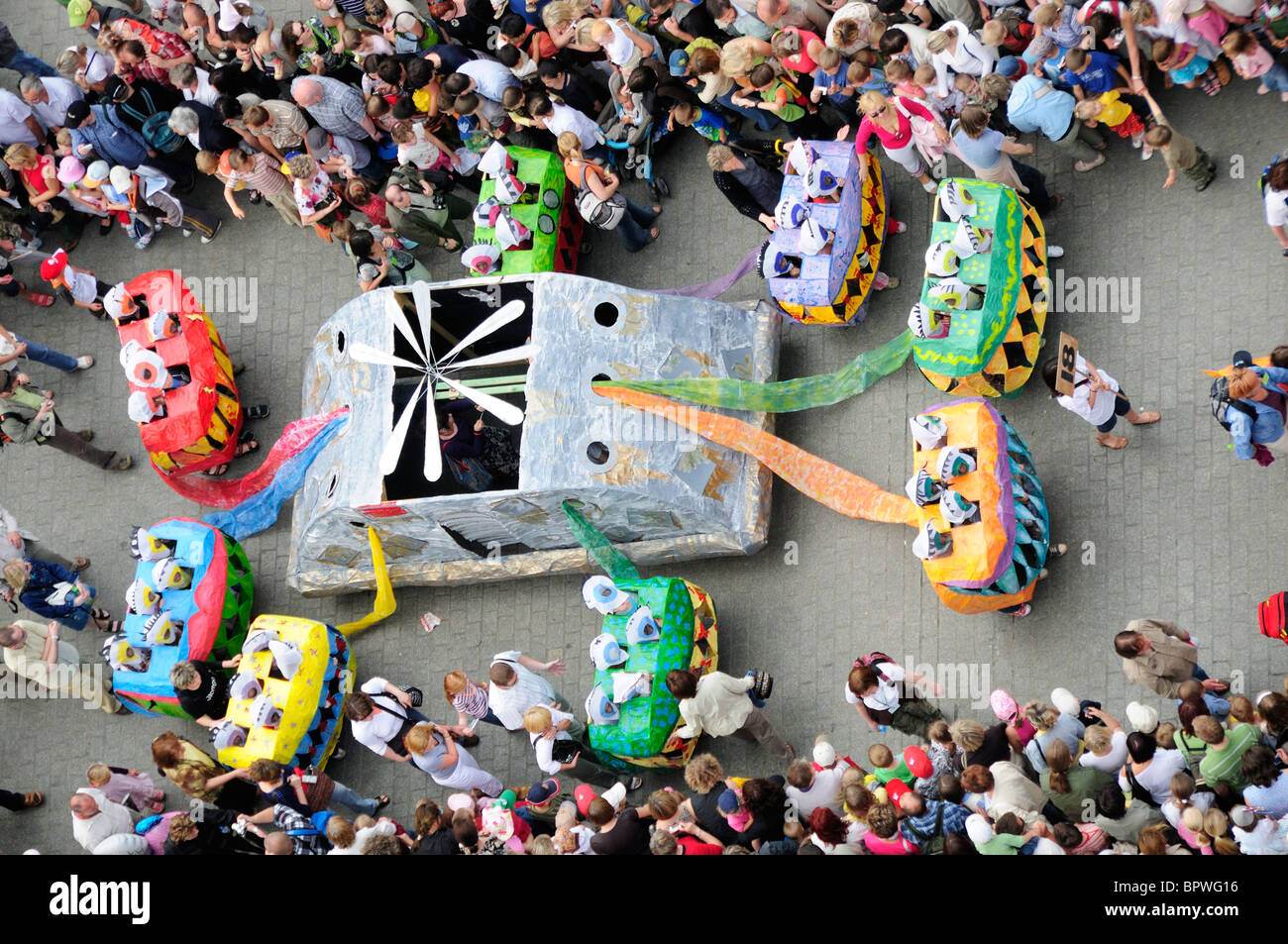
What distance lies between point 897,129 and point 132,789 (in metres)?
7.78

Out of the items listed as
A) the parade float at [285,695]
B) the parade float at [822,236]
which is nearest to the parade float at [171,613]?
the parade float at [285,695]

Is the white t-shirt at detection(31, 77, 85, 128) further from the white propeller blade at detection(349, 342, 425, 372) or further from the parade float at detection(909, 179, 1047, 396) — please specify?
the parade float at detection(909, 179, 1047, 396)

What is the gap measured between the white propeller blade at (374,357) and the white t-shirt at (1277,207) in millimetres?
6137

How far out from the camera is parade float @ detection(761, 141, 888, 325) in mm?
11320

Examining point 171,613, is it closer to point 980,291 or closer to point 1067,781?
point 980,291

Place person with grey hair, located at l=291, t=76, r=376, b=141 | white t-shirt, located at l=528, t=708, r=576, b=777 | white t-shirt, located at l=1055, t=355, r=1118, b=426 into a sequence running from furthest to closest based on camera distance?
person with grey hair, located at l=291, t=76, r=376, b=141
white t-shirt, located at l=528, t=708, r=576, b=777
white t-shirt, located at l=1055, t=355, r=1118, b=426

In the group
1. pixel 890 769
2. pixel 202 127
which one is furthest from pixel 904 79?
pixel 202 127

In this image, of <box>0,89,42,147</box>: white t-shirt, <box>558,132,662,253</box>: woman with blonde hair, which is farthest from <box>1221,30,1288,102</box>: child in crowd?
<box>0,89,42,147</box>: white t-shirt

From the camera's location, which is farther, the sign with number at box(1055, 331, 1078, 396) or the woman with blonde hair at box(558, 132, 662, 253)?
the woman with blonde hair at box(558, 132, 662, 253)

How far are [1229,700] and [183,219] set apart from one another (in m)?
10.8

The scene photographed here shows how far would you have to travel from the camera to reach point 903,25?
10898 millimetres

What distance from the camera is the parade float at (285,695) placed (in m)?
11.6

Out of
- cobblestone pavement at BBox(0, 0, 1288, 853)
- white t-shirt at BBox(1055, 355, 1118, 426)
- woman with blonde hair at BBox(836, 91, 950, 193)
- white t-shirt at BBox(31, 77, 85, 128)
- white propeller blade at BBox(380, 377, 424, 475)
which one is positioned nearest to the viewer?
white t-shirt at BBox(1055, 355, 1118, 426)

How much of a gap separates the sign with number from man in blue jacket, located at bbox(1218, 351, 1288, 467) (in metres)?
1.02
